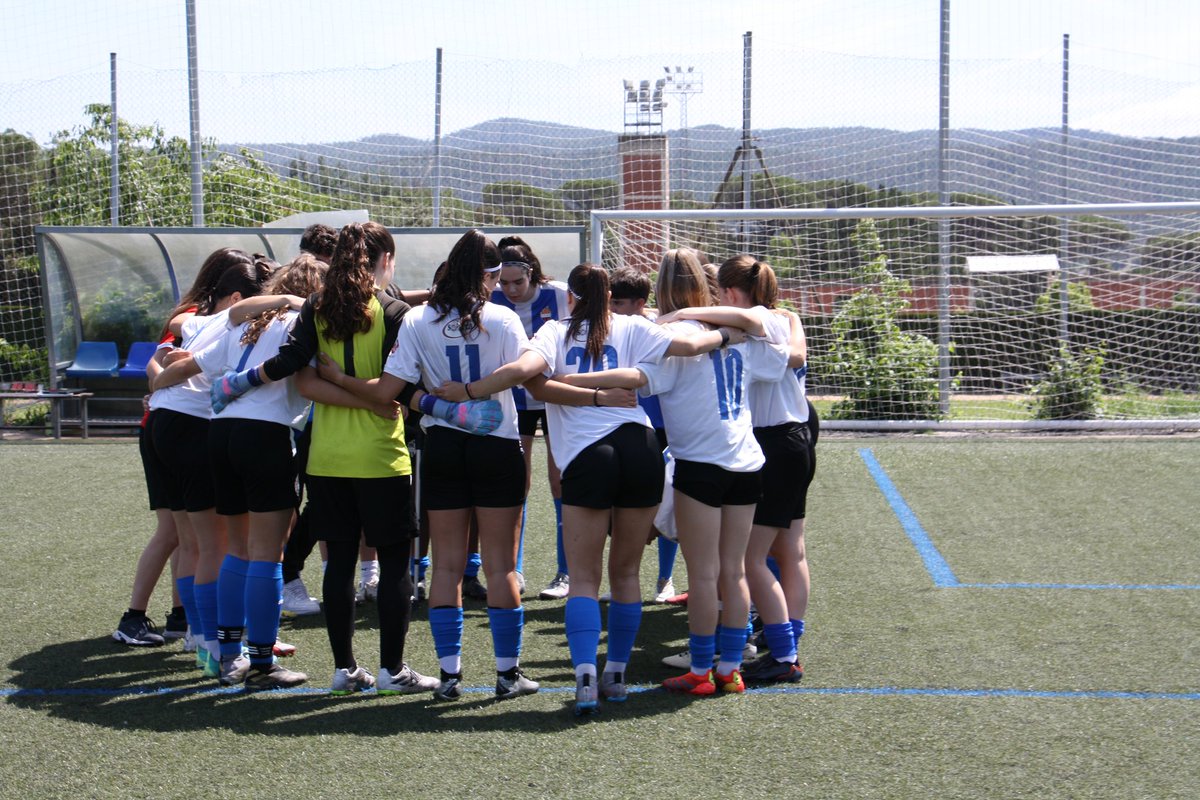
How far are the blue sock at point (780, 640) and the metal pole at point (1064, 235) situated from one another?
8368 mm

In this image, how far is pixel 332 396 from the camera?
4.25 metres

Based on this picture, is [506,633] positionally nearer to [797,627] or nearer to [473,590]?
[797,627]

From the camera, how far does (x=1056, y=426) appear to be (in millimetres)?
11172

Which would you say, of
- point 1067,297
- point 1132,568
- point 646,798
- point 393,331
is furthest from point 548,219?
point 646,798

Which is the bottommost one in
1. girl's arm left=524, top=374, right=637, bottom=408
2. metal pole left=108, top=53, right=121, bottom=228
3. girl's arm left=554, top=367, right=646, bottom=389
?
girl's arm left=524, top=374, right=637, bottom=408

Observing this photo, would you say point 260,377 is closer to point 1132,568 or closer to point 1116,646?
point 1116,646

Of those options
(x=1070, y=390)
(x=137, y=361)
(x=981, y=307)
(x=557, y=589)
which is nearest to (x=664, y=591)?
(x=557, y=589)

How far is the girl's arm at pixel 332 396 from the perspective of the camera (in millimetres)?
4234

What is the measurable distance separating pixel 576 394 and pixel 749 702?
140cm

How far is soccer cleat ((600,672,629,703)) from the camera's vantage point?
172 inches

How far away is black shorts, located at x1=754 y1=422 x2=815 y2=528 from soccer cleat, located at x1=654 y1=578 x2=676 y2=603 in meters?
1.43

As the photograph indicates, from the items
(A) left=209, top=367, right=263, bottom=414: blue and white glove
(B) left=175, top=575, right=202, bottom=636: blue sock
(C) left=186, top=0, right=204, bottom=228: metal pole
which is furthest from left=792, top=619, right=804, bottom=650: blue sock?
(C) left=186, top=0, right=204, bottom=228: metal pole

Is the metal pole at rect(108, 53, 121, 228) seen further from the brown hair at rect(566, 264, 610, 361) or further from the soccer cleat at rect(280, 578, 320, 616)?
the brown hair at rect(566, 264, 610, 361)

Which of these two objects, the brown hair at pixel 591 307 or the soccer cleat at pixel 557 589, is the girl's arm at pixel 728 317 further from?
the soccer cleat at pixel 557 589
